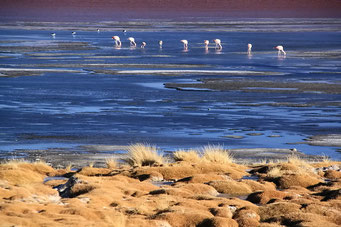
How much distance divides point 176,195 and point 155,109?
1222 centimetres

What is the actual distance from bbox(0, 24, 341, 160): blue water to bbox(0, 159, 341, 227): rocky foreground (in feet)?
10.9

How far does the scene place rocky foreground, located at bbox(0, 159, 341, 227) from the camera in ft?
Result: 28.9

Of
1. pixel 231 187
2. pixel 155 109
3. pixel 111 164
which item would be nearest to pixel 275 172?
pixel 231 187

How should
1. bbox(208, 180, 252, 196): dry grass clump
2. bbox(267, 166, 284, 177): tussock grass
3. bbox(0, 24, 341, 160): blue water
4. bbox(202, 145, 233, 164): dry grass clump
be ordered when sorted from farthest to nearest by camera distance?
bbox(0, 24, 341, 160): blue water → bbox(202, 145, 233, 164): dry grass clump → bbox(267, 166, 284, 177): tussock grass → bbox(208, 180, 252, 196): dry grass clump

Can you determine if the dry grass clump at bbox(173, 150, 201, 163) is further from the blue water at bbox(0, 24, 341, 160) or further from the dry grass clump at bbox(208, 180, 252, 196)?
the dry grass clump at bbox(208, 180, 252, 196)

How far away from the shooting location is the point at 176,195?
10.7 meters

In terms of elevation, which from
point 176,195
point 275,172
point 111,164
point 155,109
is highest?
point 176,195

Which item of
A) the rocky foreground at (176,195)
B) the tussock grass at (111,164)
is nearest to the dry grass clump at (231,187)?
the rocky foreground at (176,195)


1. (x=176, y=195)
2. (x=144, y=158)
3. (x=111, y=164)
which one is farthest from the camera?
(x=144, y=158)

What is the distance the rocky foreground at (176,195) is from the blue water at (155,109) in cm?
333

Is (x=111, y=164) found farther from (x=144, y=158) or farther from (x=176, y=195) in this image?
(x=176, y=195)

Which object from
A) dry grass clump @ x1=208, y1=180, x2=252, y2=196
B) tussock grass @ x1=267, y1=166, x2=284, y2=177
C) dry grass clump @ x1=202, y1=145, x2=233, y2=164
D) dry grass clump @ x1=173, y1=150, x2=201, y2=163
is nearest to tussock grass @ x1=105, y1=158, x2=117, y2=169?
dry grass clump @ x1=173, y1=150, x2=201, y2=163

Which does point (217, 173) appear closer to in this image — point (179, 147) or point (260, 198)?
point (260, 198)

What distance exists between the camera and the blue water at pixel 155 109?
17.9 metres
